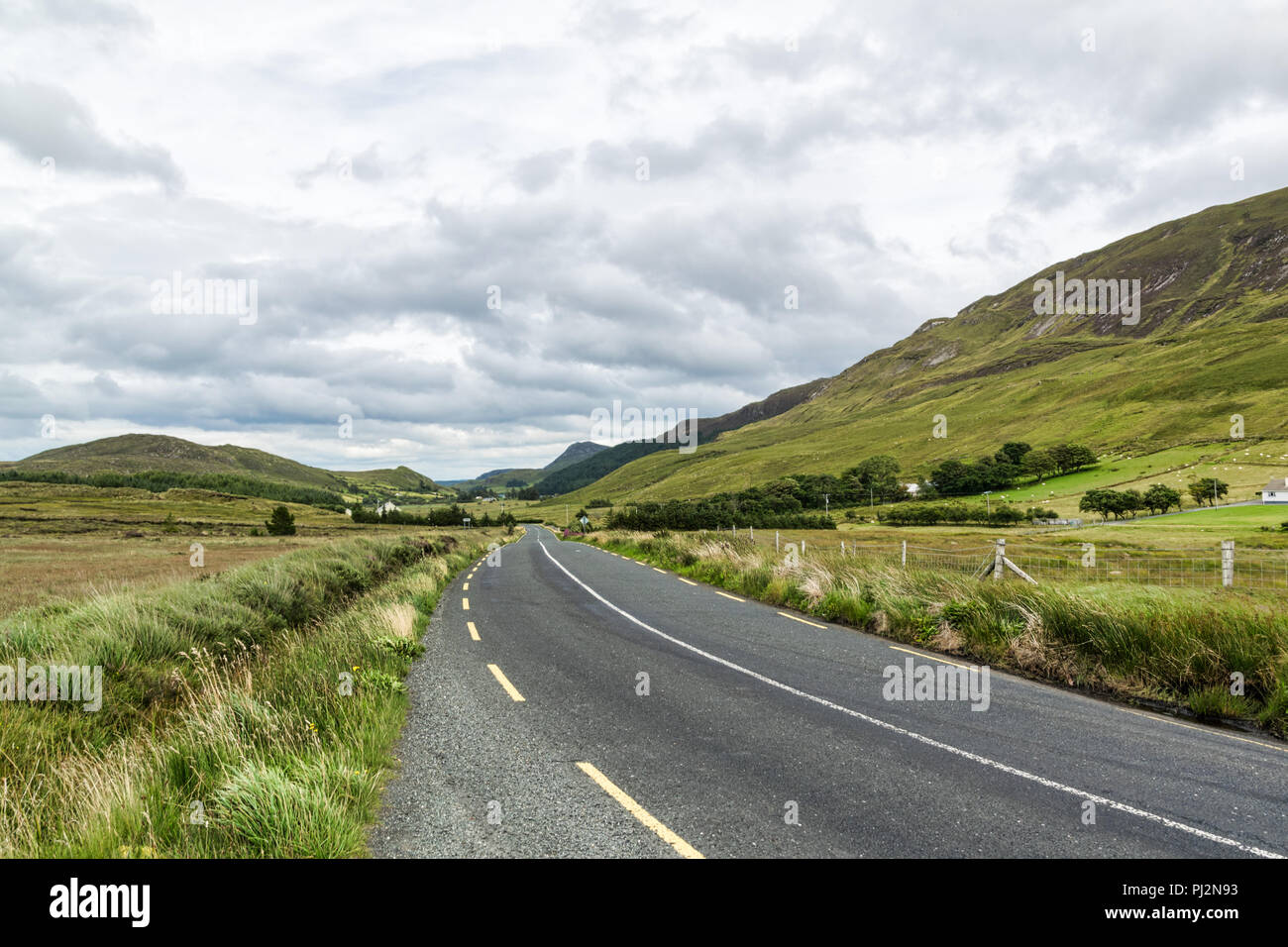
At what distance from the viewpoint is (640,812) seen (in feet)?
15.7

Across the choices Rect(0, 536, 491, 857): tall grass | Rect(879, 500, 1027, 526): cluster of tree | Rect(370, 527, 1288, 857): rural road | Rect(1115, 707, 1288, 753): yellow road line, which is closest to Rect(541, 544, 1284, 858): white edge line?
Rect(370, 527, 1288, 857): rural road

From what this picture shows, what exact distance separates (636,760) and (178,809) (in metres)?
3.70

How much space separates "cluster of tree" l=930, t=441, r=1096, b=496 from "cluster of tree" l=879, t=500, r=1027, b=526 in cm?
3351

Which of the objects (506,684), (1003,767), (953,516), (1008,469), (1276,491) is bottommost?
(953,516)

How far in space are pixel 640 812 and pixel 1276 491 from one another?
426 ft

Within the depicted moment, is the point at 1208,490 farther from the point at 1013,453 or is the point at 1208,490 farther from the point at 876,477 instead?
the point at 876,477

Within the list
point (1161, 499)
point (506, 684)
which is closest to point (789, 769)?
point (506, 684)

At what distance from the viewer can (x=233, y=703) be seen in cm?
655

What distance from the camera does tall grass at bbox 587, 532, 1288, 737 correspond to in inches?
301

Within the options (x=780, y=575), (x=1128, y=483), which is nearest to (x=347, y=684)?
(x=780, y=575)

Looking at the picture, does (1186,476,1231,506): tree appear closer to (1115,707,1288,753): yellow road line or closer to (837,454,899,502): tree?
(837,454,899,502): tree

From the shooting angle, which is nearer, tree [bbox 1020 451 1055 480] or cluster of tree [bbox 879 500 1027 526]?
cluster of tree [bbox 879 500 1027 526]

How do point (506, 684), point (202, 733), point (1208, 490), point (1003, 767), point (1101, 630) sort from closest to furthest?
1. point (202, 733)
2. point (1003, 767)
3. point (506, 684)
4. point (1101, 630)
5. point (1208, 490)
